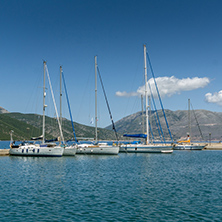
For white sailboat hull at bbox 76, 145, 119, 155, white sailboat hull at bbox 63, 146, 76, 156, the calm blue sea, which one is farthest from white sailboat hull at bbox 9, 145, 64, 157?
the calm blue sea

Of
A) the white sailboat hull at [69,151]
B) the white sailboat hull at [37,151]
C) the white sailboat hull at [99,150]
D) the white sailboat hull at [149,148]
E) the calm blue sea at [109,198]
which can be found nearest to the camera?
the calm blue sea at [109,198]

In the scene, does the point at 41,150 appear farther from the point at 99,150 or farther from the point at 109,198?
the point at 109,198

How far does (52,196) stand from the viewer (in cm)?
2445

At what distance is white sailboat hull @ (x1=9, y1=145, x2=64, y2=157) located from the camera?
204 feet

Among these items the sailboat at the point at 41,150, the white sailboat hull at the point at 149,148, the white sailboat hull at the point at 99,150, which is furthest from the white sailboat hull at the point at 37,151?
the white sailboat hull at the point at 149,148

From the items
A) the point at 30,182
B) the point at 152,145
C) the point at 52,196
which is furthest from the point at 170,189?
the point at 152,145

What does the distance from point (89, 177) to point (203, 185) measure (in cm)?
1417

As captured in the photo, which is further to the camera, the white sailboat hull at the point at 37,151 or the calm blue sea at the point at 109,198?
the white sailboat hull at the point at 37,151

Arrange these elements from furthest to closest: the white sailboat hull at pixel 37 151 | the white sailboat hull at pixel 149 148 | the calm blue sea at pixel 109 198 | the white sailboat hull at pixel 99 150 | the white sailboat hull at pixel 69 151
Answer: the white sailboat hull at pixel 149 148 < the white sailboat hull at pixel 99 150 < the white sailboat hull at pixel 69 151 < the white sailboat hull at pixel 37 151 < the calm blue sea at pixel 109 198

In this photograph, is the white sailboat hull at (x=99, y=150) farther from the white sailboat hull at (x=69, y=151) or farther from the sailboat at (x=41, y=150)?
the sailboat at (x=41, y=150)

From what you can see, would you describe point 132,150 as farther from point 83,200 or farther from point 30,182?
point 83,200

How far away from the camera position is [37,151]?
208ft

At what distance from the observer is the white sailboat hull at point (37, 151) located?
62.1 m

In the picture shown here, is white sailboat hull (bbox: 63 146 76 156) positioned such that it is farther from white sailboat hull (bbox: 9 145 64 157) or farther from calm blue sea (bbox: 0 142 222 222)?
calm blue sea (bbox: 0 142 222 222)
